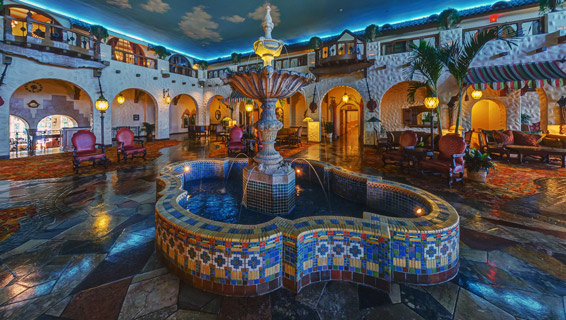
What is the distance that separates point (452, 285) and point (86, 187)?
22.7 ft

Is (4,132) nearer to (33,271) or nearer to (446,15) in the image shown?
(33,271)

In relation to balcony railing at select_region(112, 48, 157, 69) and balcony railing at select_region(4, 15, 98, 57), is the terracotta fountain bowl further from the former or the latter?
balcony railing at select_region(112, 48, 157, 69)

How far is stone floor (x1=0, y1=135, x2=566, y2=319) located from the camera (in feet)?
6.23

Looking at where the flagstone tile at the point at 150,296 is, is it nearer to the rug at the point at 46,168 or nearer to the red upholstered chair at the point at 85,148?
the rug at the point at 46,168

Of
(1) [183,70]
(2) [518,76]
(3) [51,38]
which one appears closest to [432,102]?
(2) [518,76]

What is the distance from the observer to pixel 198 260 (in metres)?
2.20

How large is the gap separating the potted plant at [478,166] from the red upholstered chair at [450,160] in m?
0.32

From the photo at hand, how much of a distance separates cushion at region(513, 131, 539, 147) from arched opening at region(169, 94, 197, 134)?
21.6 metres

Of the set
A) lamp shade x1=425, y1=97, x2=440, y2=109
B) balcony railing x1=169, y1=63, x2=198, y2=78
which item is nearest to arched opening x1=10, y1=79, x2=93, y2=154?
balcony railing x1=169, y1=63, x2=198, y2=78

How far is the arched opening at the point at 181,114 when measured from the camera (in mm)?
22000

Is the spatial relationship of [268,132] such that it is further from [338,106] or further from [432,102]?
[338,106]

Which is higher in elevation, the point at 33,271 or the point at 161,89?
the point at 161,89

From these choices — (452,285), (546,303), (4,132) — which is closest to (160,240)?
(452,285)

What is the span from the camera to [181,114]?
23.0 m
